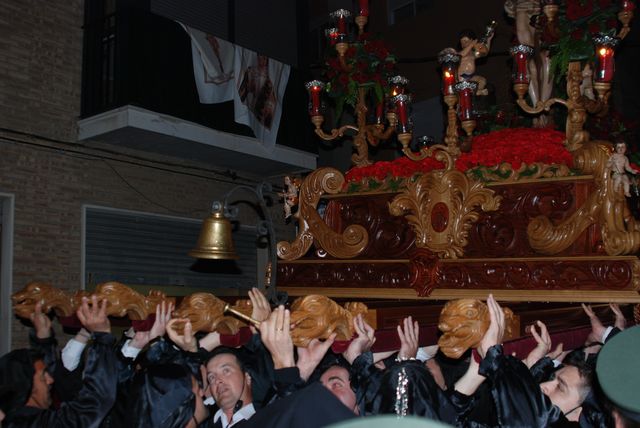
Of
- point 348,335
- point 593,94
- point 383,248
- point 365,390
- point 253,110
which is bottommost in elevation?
point 365,390

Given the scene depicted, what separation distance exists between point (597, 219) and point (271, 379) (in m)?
2.26

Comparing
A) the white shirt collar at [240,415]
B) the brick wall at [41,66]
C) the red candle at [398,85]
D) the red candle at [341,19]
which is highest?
the brick wall at [41,66]

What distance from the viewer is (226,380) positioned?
3383 mm

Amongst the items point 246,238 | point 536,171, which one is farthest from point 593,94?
point 246,238

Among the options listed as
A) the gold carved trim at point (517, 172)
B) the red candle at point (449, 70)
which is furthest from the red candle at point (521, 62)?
the gold carved trim at point (517, 172)

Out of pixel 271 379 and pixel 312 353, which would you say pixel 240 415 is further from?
pixel 312 353

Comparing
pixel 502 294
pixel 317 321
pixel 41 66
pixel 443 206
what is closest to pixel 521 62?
pixel 443 206

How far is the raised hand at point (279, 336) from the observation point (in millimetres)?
2607

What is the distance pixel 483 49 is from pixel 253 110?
583cm

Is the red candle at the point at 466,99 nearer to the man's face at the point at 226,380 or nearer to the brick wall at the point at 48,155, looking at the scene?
the man's face at the point at 226,380

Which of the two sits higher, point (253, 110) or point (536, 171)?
point (253, 110)

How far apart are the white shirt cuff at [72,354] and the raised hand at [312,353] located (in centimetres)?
157

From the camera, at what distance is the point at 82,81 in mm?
9781

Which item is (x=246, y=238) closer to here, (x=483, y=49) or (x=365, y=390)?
(x=483, y=49)
